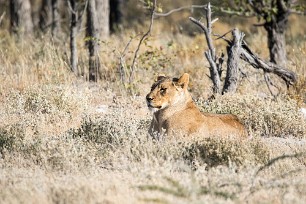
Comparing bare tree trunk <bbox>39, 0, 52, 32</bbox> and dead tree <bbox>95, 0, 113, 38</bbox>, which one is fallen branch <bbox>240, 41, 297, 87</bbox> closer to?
dead tree <bbox>95, 0, 113, 38</bbox>

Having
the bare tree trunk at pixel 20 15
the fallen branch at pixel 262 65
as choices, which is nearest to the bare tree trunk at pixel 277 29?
the fallen branch at pixel 262 65

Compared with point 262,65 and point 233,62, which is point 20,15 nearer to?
point 233,62

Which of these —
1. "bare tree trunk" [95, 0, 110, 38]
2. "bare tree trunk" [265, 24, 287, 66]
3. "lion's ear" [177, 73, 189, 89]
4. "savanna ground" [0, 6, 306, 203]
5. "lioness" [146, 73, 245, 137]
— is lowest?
"savanna ground" [0, 6, 306, 203]

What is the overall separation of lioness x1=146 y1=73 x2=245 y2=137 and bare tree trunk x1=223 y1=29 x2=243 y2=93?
2.83 m

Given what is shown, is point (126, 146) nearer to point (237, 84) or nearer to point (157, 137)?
point (157, 137)

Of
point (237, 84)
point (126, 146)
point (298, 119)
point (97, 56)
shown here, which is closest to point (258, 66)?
point (237, 84)

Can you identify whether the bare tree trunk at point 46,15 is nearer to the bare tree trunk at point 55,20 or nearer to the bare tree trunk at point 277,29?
the bare tree trunk at point 55,20

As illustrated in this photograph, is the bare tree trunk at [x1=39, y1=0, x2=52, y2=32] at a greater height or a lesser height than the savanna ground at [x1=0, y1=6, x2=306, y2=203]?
greater

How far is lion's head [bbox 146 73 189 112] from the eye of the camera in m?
8.41

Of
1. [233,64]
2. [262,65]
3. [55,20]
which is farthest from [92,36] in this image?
[55,20]

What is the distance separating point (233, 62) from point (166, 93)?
3121 mm

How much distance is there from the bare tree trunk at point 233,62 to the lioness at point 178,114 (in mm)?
2831

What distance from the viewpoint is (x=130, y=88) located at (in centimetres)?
1267

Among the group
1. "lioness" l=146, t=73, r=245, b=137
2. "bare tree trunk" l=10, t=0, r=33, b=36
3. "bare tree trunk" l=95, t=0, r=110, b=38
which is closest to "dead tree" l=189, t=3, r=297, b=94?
"lioness" l=146, t=73, r=245, b=137
